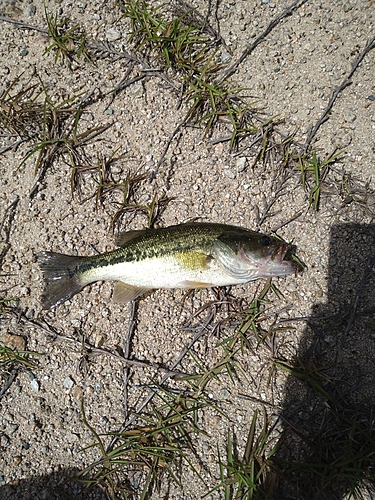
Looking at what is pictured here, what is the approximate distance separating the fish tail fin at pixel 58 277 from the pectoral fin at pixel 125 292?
0.36 meters

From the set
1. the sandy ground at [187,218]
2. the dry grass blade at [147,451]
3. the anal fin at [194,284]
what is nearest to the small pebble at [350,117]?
the sandy ground at [187,218]

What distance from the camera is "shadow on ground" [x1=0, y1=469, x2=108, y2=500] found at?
3.60 metres

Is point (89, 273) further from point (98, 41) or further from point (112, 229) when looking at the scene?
point (98, 41)

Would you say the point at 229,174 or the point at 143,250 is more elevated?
the point at 229,174

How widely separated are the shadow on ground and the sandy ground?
13 mm

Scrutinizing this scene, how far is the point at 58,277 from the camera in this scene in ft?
12.4

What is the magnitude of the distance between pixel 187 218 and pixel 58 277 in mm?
1387

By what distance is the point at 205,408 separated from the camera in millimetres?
3682

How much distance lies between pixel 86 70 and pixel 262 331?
3298 millimetres

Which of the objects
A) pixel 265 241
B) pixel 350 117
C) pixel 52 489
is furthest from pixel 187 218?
pixel 52 489

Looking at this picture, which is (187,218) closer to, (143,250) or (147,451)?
(143,250)

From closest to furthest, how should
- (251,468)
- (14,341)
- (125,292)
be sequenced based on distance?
(251,468) < (125,292) < (14,341)

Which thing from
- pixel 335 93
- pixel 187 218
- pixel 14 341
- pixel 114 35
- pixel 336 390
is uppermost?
pixel 114 35

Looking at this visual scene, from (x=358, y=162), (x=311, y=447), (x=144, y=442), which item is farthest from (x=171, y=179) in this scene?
(x=311, y=447)
